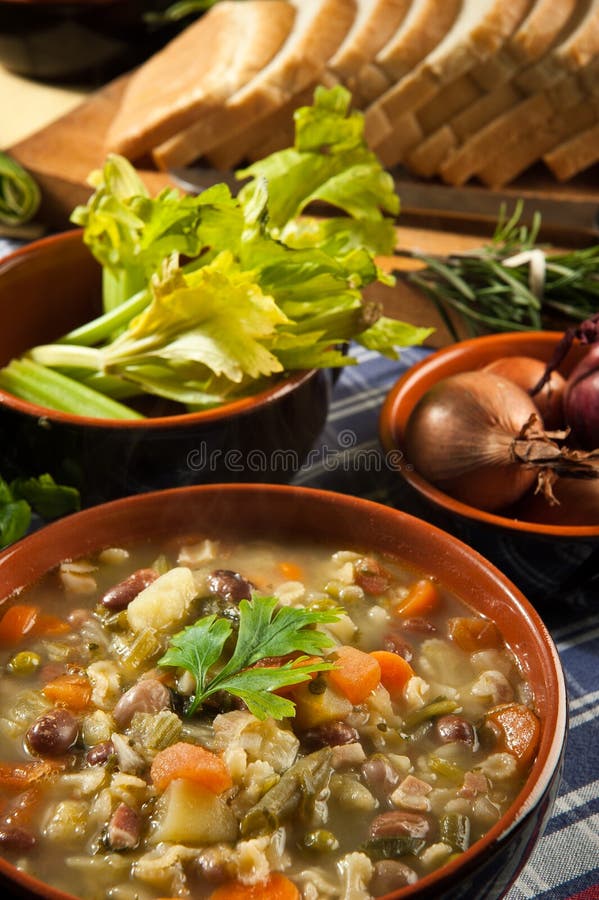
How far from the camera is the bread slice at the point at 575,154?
14.3ft

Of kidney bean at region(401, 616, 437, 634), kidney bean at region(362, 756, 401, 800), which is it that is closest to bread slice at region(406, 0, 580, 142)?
kidney bean at region(401, 616, 437, 634)

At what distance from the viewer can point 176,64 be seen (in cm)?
476

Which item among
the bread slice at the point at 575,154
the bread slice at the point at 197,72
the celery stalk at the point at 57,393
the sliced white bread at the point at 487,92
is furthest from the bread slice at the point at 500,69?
the celery stalk at the point at 57,393

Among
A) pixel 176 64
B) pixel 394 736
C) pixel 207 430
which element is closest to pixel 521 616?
pixel 394 736

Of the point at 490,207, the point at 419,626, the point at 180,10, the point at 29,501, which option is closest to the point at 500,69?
the point at 490,207

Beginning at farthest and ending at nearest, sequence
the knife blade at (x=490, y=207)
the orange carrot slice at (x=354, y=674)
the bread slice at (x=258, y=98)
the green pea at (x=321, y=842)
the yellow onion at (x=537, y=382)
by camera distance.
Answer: the bread slice at (x=258, y=98), the knife blade at (x=490, y=207), the yellow onion at (x=537, y=382), the orange carrot slice at (x=354, y=674), the green pea at (x=321, y=842)

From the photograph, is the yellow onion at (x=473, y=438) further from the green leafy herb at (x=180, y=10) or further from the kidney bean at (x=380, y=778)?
the green leafy herb at (x=180, y=10)

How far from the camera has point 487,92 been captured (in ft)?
14.5

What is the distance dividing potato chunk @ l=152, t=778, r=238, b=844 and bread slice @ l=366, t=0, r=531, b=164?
3197 mm

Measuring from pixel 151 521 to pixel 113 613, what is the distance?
0.23m

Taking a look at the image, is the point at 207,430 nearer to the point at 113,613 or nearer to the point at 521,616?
the point at 113,613

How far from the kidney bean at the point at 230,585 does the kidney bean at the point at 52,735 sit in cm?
42

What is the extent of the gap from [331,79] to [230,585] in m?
2.82

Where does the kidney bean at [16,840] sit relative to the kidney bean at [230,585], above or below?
below
